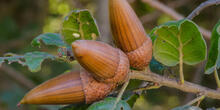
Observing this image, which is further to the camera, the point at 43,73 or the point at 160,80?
the point at 43,73

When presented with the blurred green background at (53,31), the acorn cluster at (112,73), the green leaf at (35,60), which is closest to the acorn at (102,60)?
the acorn cluster at (112,73)

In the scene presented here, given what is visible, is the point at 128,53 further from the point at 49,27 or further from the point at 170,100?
the point at 49,27

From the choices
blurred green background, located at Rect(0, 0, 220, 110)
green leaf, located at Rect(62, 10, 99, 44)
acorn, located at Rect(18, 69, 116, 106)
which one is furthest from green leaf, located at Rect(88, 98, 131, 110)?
blurred green background, located at Rect(0, 0, 220, 110)

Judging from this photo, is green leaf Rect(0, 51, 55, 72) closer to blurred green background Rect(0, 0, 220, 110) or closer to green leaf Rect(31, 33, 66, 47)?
green leaf Rect(31, 33, 66, 47)

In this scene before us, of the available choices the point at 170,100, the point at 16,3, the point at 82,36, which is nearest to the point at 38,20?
the point at 16,3

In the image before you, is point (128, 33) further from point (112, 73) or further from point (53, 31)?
point (53, 31)

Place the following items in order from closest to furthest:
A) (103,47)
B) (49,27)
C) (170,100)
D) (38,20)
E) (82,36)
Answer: (103,47) → (82,36) → (170,100) → (38,20) → (49,27)

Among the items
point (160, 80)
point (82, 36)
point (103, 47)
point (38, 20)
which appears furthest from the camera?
point (38, 20)
